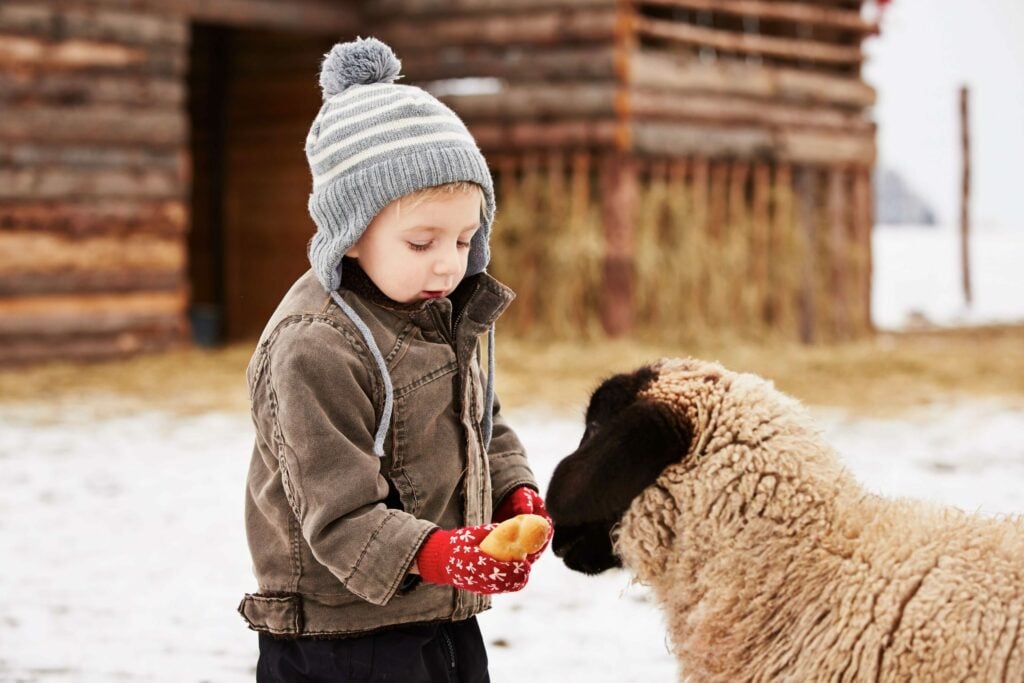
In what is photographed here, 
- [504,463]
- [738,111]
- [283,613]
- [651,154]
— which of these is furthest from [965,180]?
[283,613]

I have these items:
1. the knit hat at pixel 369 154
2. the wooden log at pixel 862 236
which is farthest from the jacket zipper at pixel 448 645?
the wooden log at pixel 862 236

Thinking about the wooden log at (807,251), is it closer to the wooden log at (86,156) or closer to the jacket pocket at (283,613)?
the wooden log at (86,156)

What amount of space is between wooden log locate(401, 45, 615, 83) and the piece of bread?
8460 millimetres

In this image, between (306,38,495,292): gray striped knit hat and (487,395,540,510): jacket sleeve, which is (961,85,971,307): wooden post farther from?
(306,38,495,292): gray striped knit hat

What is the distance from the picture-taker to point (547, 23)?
1030 cm

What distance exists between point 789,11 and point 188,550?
8.74 metres

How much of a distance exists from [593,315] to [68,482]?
534 centimetres

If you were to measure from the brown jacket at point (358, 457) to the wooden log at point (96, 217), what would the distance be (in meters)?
8.10

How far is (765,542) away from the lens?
7.13 feet

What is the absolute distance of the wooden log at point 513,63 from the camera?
10125 millimetres

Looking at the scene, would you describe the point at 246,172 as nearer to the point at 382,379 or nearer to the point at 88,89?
the point at 88,89

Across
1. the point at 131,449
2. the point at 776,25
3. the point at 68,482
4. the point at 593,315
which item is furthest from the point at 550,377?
the point at 776,25

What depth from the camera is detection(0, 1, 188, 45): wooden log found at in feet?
31.0

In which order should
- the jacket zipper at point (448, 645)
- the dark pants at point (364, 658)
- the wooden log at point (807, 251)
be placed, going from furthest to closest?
the wooden log at point (807, 251), the jacket zipper at point (448, 645), the dark pants at point (364, 658)
